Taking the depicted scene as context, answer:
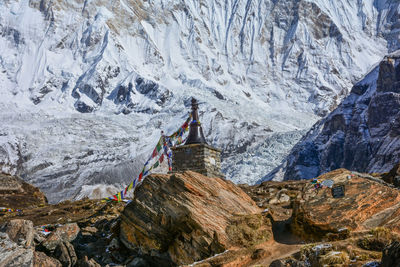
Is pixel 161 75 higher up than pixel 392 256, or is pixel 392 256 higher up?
pixel 161 75

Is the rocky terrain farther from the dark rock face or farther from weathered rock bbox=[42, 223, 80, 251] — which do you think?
the dark rock face

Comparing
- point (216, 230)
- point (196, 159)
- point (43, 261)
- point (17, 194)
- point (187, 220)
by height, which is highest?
point (196, 159)

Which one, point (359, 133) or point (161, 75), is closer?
point (359, 133)

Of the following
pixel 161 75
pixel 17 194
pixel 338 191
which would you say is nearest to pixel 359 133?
pixel 17 194

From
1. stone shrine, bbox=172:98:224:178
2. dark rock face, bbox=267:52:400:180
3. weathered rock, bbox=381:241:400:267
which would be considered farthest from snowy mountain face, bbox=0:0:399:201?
weathered rock, bbox=381:241:400:267

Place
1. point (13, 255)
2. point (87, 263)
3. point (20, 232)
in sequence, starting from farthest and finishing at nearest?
1. point (20, 232)
2. point (87, 263)
3. point (13, 255)

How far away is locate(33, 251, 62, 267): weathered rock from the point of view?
14.3m

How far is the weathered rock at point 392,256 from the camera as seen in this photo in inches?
299

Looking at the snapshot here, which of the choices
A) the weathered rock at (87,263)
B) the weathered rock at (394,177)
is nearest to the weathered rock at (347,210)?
the weathered rock at (394,177)

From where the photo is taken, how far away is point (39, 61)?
14625 centimetres

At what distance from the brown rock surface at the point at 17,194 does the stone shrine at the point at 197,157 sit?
16.8 m

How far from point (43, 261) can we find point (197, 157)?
860cm

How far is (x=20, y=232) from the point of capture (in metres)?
15.6

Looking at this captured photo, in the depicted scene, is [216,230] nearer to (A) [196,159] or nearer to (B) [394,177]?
(A) [196,159]
